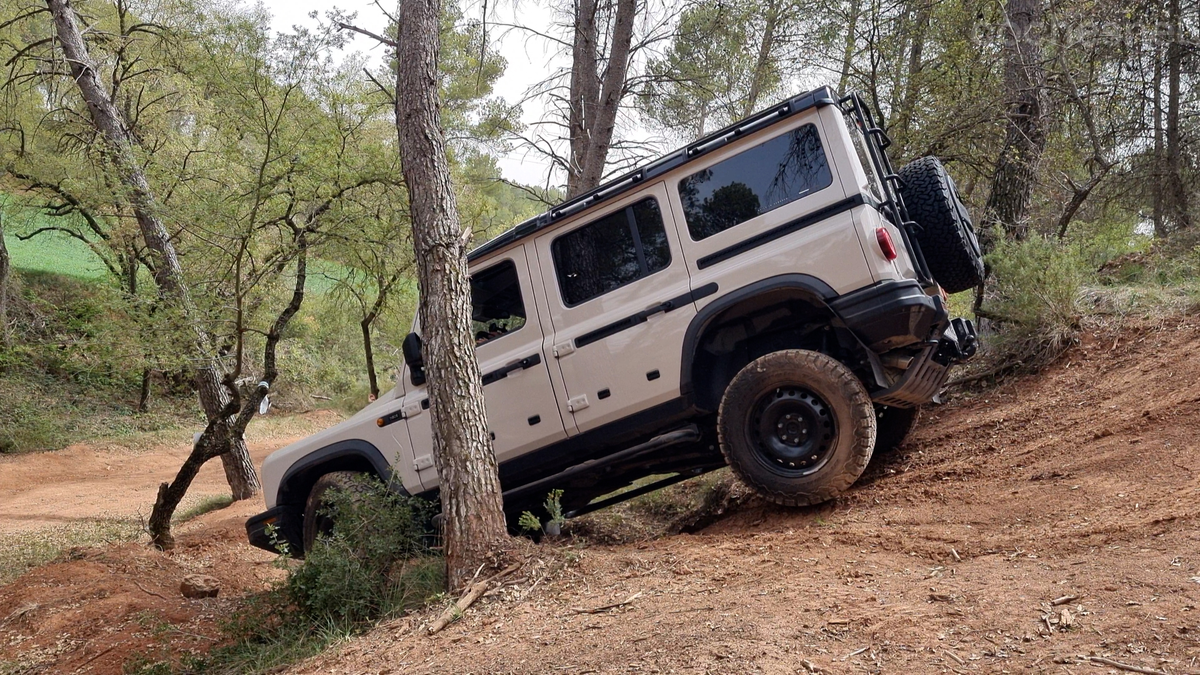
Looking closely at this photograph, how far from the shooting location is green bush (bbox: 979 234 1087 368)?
264 inches

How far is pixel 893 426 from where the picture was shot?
6301 millimetres

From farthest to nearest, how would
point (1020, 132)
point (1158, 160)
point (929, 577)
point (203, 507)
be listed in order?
point (203, 507), point (1158, 160), point (1020, 132), point (929, 577)

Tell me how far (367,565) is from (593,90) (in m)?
7.85

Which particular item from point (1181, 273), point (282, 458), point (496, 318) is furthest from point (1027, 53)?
point (282, 458)

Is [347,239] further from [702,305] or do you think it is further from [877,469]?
[877,469]

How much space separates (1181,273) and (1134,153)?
199 inches

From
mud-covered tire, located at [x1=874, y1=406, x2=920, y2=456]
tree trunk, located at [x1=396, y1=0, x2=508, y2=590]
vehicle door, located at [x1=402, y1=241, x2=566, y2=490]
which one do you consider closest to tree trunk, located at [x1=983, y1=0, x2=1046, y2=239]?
mud-covered tire, located at [x1=874, y1=406, x2=920, y2=456]

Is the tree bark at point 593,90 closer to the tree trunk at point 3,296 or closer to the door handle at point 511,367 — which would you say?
the door handle at point 511,367

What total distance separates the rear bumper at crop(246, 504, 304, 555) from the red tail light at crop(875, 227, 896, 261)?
191 inches

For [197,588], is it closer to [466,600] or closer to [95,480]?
[466,600]

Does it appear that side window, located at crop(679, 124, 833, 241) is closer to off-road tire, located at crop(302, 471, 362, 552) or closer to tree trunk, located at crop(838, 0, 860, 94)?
off-road tire, located at crop(302, 471, 362, 552)

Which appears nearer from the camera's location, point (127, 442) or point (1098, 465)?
point (1098, 465)

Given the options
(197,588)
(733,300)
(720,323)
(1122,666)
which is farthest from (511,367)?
(1122,666)

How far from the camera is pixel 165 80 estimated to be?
15898 millimetres
